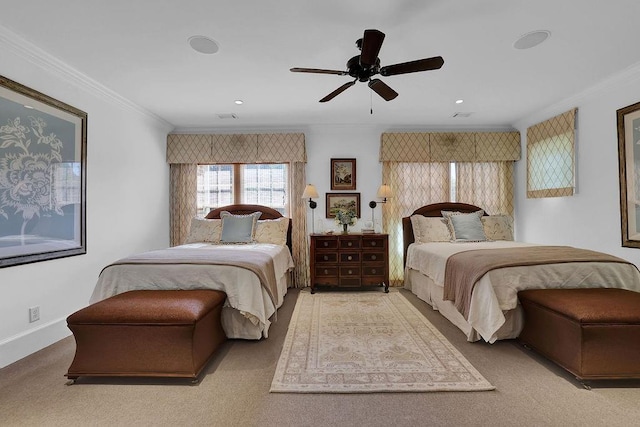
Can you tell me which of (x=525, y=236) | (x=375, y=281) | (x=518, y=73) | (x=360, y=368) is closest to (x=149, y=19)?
(x=360, y=368)

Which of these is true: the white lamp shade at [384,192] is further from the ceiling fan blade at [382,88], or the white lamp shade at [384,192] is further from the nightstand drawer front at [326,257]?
the ceiling fan blade at [382,88]

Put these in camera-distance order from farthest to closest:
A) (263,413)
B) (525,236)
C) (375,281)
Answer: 1. (525,236)
2. (375,281)
3. (263,413)

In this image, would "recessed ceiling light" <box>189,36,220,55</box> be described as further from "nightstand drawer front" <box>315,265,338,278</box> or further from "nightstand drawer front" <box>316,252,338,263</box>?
"nightstand drawer front" <box>315,265,338,278</box>

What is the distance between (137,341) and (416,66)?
8.72ft

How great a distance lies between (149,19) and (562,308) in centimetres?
351

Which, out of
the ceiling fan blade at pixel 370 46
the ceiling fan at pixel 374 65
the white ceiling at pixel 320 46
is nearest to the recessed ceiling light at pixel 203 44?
the white ceiling at pixel 320 46

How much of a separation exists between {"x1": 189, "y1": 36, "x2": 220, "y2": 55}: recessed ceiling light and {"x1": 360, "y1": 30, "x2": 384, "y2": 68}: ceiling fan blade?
129 centimetres

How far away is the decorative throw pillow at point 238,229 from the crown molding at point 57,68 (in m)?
1.89

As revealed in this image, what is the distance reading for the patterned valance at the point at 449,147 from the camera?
5.10 m

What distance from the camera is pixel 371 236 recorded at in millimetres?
4633

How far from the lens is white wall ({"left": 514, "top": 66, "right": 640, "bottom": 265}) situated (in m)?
3.46

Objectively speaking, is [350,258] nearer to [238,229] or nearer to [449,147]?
[238,229]

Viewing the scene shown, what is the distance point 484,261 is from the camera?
9.11ft

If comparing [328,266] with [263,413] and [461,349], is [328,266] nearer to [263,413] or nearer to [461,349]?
[461,349]
